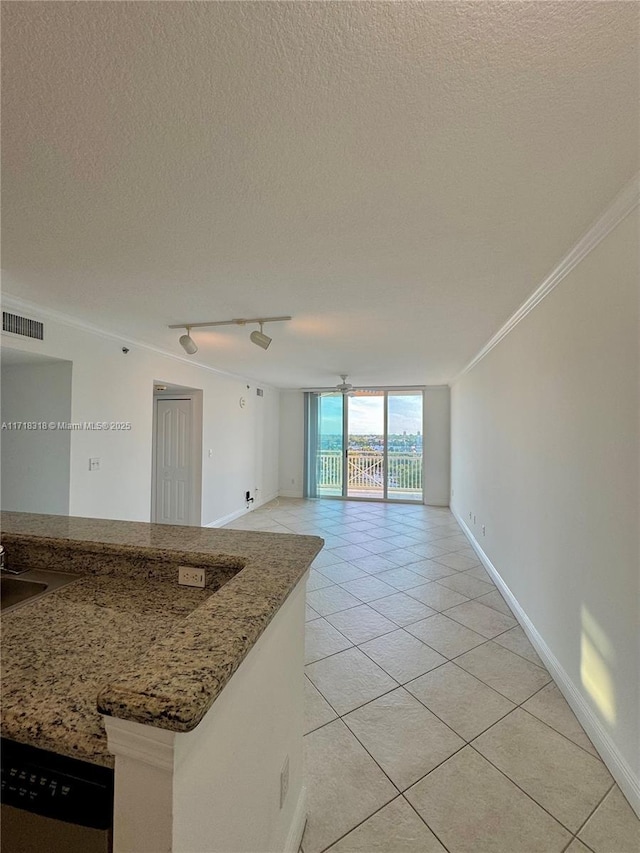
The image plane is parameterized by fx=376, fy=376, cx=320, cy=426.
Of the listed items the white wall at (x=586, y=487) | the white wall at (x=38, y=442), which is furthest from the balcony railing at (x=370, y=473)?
the white wall at (x=38, y=442)

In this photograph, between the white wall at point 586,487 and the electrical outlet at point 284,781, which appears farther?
the white wall at point 586,487

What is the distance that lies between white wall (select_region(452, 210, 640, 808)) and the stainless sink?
215 centimetres

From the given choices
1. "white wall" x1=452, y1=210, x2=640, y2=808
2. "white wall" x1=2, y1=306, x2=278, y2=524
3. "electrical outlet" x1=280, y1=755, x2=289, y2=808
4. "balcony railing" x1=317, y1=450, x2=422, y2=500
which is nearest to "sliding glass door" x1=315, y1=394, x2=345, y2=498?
"balcony railing" x1=317, y1=450, x2=422, y2=500

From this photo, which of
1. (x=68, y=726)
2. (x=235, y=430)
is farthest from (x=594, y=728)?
(x=235, y=430)

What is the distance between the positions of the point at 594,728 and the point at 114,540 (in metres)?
2.25

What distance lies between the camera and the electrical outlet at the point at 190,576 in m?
1.30

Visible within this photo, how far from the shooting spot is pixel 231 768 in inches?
32.5

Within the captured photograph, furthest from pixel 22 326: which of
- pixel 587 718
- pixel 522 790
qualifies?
pixel 587 718

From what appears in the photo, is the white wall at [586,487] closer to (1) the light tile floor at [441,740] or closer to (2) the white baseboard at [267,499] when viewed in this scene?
(1) the light tile floor at [441,740]

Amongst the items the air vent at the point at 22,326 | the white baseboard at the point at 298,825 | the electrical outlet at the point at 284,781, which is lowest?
the white baseboard at the point at 298,825

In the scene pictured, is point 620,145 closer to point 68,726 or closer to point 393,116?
point 393,116

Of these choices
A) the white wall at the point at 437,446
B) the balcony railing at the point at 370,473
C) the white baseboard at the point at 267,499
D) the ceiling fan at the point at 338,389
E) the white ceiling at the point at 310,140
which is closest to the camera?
the white ceiling at the point at 310,140

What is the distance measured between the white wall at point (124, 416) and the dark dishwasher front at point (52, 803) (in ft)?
9.08

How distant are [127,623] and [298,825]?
3.16 ft
